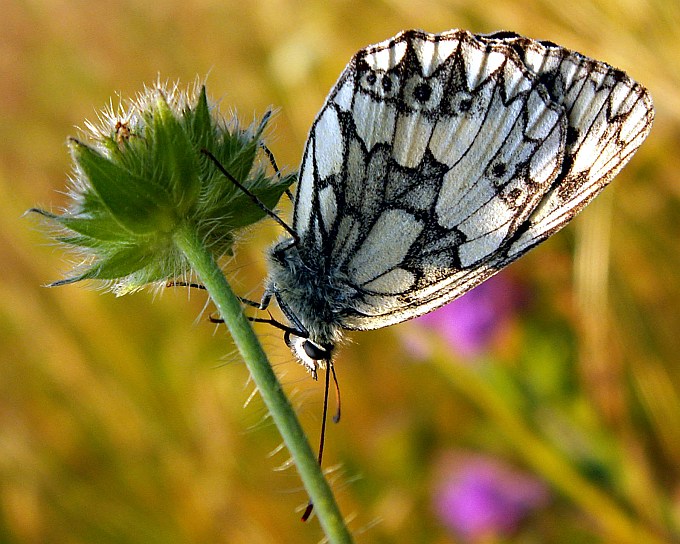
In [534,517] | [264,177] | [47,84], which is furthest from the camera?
[47,84]

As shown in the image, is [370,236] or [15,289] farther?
[15,289]

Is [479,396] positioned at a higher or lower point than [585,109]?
lower

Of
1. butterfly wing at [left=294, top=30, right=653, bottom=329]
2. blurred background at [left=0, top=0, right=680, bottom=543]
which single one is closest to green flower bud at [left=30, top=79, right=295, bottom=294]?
butterfly wing at [left=294, top=30, right=653, bottom=329]

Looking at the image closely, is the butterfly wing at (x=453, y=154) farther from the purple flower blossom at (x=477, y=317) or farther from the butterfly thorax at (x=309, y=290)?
the purple flower blossom at (x=477, y=317)

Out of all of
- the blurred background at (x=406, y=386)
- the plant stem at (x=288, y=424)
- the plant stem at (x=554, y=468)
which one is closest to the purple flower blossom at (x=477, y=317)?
the blurred background at (x=406, y=386)

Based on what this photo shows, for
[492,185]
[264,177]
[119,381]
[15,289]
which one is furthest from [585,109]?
[15,289]

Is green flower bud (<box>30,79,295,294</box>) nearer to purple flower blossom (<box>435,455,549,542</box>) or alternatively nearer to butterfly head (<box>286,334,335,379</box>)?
butterfly head (<box>286,334,335,379</box>)

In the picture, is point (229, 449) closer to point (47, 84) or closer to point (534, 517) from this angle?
point (534, 517)

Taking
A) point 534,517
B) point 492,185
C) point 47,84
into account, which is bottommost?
point 534,517
